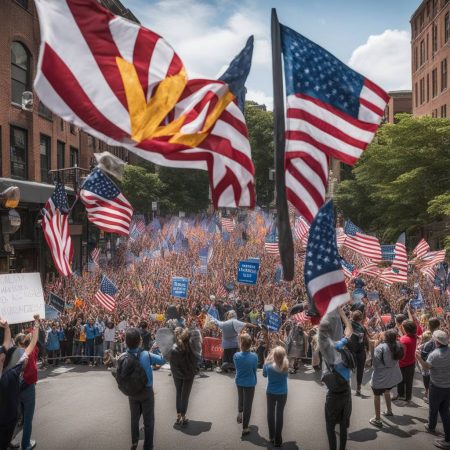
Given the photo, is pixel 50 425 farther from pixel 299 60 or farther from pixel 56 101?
pixel 299 60

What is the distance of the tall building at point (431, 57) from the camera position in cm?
4331

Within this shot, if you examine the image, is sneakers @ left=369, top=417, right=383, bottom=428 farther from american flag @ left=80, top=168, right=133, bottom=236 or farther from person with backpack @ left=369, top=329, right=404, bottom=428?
american flag @ left=80, top=168, right=133, bottom=236

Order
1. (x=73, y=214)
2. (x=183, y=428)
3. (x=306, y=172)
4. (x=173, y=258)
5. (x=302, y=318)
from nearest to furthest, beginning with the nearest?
(x=306, y=172)
(x=183, y=428)
(x=302, y=318)
(x=173, y=258)
(x=73, y=214)

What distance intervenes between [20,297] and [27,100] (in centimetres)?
1489

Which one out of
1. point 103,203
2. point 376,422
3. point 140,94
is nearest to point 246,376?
point 376,422

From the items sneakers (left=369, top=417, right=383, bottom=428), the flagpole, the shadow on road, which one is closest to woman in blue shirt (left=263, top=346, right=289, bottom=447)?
the shadow on road

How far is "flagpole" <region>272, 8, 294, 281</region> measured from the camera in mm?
5168

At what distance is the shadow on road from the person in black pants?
0.12 m

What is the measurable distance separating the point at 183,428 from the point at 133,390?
1.49 metres

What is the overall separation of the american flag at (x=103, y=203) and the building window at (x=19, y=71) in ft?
35.9

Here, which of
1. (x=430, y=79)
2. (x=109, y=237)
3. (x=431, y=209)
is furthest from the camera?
(x=430, y=79)

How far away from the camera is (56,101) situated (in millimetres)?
5047

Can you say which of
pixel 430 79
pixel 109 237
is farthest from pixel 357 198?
pixel 109 237


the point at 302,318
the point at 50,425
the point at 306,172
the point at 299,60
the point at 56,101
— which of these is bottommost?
the point at 50,425
